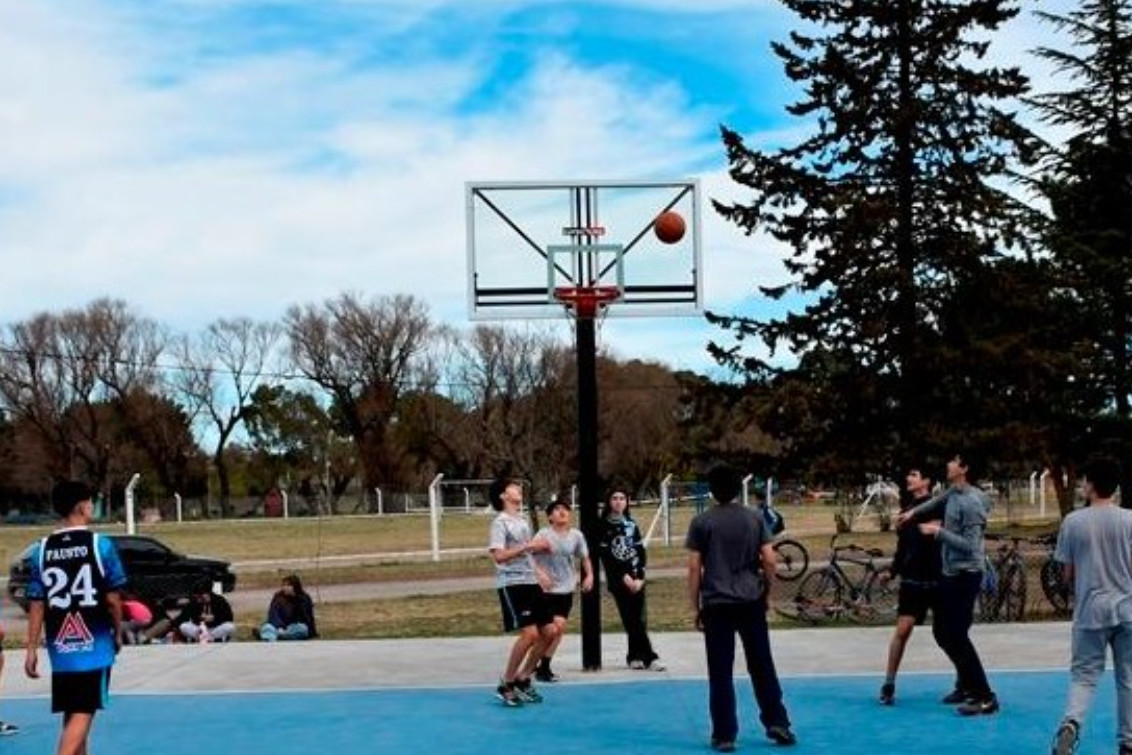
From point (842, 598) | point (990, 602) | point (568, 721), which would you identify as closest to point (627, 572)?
point (568, 721)

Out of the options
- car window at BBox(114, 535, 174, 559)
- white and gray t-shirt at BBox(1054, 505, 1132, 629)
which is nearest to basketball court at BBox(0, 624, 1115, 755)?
white and gray t-shirt at BBox(1054, 505, 1132, 629)

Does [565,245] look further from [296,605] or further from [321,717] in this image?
[296,605]

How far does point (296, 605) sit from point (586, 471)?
21.5 feet

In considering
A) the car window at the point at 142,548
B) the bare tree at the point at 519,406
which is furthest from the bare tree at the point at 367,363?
the car window at the point at 142,548

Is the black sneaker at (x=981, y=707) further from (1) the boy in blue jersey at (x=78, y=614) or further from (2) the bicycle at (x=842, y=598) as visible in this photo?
(2) the bicycle at (x=842, y=598)

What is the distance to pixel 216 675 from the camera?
45.4 ft

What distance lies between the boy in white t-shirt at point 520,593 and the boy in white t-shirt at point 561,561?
8 centimetres

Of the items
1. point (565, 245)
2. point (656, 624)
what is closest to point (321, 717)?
point (565, 245)

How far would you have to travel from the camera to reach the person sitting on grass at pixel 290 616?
17.7m

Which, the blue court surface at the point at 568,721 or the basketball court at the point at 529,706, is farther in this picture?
the basketball court at the point at 529,706

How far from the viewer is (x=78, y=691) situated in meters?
8.26

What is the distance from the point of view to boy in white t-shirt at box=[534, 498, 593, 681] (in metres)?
11.6

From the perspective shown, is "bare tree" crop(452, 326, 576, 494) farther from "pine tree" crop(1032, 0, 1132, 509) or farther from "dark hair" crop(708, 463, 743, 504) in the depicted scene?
"dark hair" crop(708, 463, 743, 504)

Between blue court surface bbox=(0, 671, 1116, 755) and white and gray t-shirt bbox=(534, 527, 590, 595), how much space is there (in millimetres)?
968
